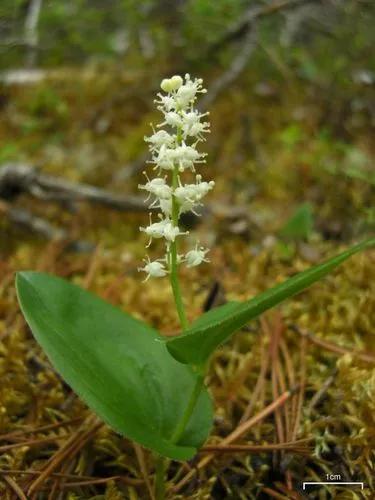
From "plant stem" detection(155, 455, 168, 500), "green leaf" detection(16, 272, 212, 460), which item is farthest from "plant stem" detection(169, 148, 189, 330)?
"plant stem" detection(155, 455, 168, 500)

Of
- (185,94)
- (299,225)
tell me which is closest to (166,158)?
(185,94)

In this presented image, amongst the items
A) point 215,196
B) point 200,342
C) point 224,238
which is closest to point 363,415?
point 200,342

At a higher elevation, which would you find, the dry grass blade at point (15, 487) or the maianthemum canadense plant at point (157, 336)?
the maianthemum canadense plant at point (157, 336)

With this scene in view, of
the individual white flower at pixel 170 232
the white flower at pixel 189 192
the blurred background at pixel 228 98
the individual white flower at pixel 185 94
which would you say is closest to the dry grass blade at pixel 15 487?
the individual white flower at pixel 170 232

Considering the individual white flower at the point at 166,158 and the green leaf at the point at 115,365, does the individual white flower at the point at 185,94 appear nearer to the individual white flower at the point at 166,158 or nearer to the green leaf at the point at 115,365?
the individual white flower at the point at 166,158

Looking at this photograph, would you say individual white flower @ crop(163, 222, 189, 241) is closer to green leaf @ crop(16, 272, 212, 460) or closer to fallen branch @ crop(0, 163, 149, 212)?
green leaf @ crop(16, 272, 212, 460)

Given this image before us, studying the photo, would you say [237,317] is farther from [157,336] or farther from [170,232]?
[157,336]
